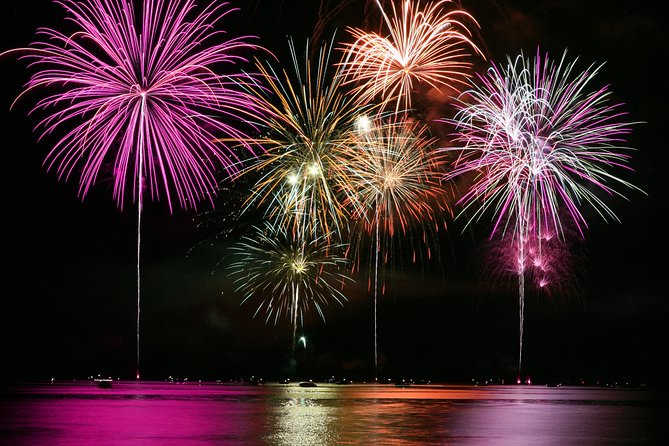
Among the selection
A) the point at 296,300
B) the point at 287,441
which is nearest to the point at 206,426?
the point at 287,441

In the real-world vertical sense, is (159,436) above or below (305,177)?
below

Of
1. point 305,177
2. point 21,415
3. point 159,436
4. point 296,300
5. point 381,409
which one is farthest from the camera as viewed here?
point 296,300

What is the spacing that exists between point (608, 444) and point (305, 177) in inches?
957

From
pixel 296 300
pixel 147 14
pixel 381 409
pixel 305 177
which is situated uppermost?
pixel 147 14

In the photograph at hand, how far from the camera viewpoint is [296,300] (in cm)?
6444

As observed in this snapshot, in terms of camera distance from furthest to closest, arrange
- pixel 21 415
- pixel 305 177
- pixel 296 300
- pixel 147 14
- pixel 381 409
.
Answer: pixel 296 300, pixel 305 177, pixel 381 409, pixel 147 14, pixel 21 415

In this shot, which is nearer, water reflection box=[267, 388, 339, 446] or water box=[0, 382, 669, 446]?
water reflection box=[267, 388, 339, 446]

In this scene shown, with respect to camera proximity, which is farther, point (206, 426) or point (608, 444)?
point (206, 426)

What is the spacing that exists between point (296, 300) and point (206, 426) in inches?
1409

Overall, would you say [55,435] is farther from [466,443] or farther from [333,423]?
[466,443]

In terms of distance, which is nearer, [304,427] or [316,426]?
[304,427]

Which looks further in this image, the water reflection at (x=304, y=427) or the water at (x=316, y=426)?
the water at (x=316, y=426)

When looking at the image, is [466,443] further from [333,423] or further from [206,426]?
[206,426]

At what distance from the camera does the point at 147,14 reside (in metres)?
36.5
